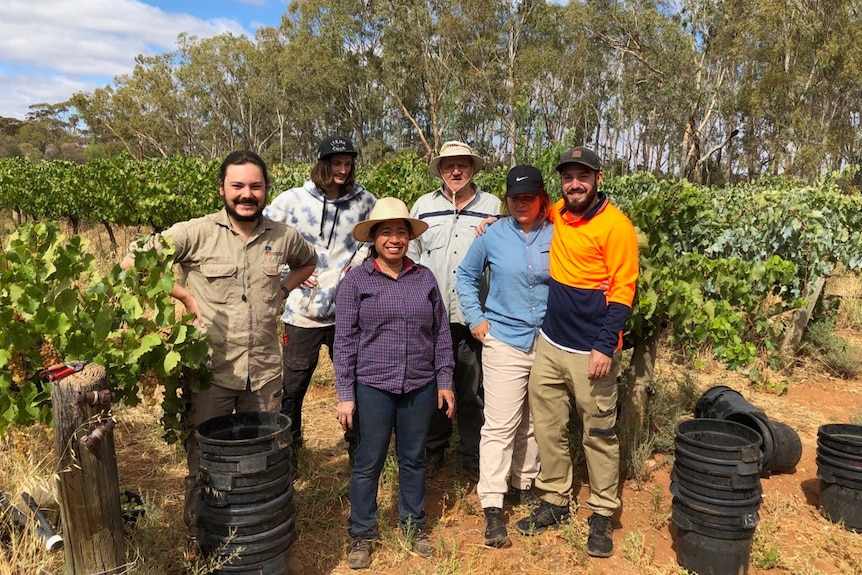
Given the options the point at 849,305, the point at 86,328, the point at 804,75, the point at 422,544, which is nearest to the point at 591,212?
the point at 422,544

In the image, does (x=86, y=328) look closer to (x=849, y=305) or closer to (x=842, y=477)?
(x=842, y=477)

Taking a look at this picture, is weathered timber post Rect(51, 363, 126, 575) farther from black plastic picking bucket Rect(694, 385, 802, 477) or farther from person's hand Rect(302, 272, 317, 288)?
black plastic picking bucket Rect(694, 385, 802, 477)

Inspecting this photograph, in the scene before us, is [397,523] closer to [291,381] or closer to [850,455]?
[291,381]

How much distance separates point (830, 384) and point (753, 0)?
105 feet

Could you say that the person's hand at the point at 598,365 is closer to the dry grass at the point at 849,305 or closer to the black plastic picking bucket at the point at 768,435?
the black plastic picking bucket at the point at 768,435

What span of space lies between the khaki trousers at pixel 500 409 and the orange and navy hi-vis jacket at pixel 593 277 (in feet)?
1.02

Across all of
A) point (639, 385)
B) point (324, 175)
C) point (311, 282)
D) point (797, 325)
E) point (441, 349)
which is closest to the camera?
point (441, 349)

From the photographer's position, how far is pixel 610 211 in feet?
10.2

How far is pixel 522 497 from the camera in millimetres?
3838

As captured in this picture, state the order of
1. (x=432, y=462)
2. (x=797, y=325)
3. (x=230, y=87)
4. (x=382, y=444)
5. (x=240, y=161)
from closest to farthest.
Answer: (x=240, y=161)
(x=382, y=444)
(x=432, y=462)
(x=797, y=325)
(x=230, y=87)

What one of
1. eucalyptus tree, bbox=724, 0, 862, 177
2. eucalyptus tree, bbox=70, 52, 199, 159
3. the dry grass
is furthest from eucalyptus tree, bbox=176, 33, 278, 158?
the dry grass

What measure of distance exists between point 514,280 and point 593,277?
438mm

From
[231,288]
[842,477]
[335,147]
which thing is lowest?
[842,477]

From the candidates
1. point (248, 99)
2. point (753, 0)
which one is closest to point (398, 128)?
point (248, 99)
